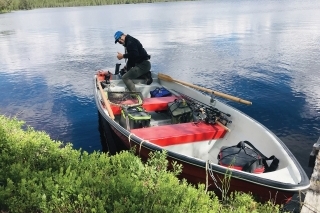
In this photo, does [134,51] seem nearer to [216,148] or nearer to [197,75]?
[216,148]

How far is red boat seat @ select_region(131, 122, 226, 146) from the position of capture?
6812mm

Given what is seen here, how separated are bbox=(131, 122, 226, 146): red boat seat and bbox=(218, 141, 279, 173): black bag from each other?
3.17 ft

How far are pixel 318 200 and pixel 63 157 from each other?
4.81 m

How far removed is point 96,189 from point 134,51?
6752mm

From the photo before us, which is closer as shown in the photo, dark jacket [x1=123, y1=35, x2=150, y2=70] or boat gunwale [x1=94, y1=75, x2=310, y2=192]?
boat gunwale [x1=94, y1=75, x2=310, y2=192]

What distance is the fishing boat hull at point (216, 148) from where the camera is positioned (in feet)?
17.0

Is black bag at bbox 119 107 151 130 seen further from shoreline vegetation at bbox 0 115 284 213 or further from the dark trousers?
shoreline vegetation at bbox 0 115 284 213

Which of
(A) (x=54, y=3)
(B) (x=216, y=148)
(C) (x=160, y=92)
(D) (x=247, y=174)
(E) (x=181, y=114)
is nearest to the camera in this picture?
(D) (x=247, y=174)

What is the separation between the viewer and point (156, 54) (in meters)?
23.4

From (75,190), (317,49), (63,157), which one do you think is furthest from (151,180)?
(317,49)

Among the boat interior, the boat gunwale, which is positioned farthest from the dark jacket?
the boat gunwale

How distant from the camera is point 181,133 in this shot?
698 cm

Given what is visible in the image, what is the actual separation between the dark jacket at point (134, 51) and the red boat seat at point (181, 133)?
3.97 meters

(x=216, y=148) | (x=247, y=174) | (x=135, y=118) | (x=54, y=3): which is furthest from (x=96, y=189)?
(x=54, y=3)
